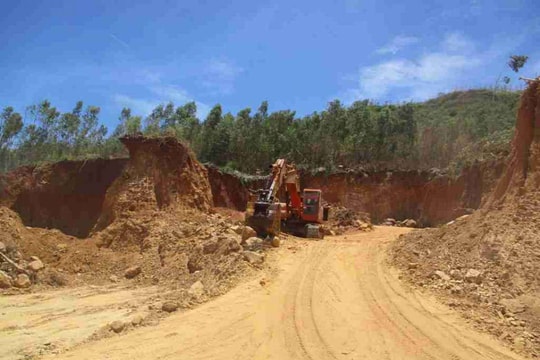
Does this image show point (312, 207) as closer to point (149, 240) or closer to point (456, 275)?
point (149, 240)

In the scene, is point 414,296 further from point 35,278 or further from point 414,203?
point 414,203

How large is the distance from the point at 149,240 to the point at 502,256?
10.6m

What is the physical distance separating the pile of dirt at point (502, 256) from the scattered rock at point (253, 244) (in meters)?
3.73

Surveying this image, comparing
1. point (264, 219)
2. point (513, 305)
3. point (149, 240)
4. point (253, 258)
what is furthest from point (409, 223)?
point (513, 305)

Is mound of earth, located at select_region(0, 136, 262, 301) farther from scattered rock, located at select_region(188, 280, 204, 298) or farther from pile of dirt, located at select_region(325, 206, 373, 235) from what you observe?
pile of dirt, located at select_region(325, 206, 373, 235)

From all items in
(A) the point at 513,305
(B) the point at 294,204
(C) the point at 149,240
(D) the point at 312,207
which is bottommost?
(A) the point at 513,305

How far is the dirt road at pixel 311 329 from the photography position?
722 centimetres

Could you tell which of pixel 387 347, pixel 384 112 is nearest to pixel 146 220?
pixel 387 347

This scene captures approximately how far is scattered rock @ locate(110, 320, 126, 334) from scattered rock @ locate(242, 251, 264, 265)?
4.31 meters

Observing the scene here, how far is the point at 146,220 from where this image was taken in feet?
56.5

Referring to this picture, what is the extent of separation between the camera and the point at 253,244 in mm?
14125

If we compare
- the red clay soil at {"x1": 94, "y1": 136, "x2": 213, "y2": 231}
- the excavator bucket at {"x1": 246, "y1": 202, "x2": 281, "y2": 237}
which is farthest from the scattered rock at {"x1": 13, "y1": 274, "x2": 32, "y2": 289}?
the excavator bucket at {"x1": 246, "y1": 202, "x2": 281, "y2": 237}

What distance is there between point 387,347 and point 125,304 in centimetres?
605

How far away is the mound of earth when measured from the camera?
13.2 metres
